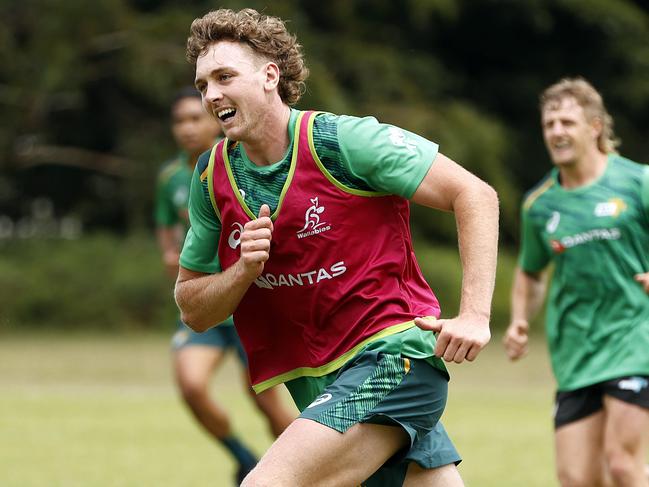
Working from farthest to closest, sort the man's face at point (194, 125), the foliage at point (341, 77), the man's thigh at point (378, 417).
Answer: the foliage at point (341, 77), the man's face at point (194, 125), the man's thigh at point (378, 417)

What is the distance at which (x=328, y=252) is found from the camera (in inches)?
173

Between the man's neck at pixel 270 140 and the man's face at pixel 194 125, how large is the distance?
3877mm

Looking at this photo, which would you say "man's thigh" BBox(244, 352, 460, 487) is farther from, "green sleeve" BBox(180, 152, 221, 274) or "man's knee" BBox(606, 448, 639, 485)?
"man's knee" BBox(606, 448, 639, 485)

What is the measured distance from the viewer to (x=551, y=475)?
8.79m

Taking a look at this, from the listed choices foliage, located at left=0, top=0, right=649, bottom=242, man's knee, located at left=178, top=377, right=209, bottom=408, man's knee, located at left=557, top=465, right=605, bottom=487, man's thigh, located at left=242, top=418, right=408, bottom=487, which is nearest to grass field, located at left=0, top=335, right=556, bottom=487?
man's knee, located at left=178, top=377, right=209, bottom=408

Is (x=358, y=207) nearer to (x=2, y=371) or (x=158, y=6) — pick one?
(x=2, y=371)

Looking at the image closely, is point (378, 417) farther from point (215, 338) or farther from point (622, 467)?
point (215, 338)

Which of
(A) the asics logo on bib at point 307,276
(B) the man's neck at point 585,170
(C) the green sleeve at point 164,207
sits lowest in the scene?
(C) the green sleeve at point 164,207

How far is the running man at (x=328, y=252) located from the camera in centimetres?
422

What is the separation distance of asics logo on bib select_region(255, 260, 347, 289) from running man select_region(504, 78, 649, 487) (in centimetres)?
245

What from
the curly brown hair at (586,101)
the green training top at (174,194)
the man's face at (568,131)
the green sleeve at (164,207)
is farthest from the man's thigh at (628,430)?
the green sleeve at (164,207)

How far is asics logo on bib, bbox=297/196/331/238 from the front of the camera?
14.3 ft

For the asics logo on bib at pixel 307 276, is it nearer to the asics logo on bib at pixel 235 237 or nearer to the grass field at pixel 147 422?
the asics logo on bib at pixel 235 237

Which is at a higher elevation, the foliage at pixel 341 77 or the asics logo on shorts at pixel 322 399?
the asics logo on shorts at pixel 322 399
